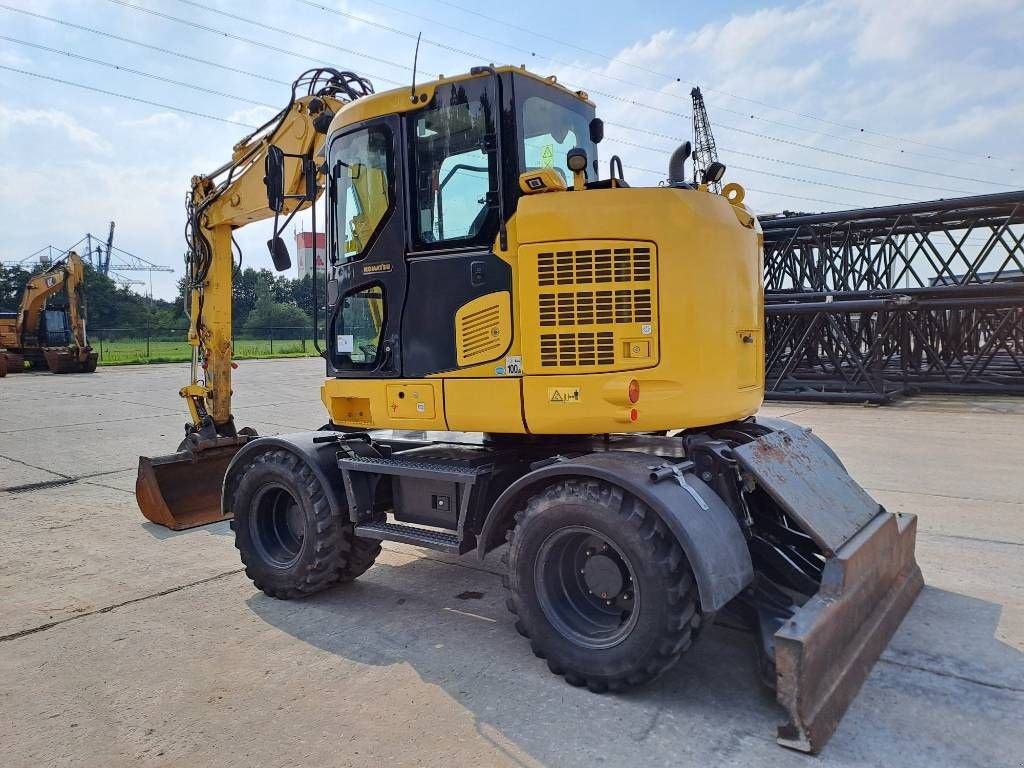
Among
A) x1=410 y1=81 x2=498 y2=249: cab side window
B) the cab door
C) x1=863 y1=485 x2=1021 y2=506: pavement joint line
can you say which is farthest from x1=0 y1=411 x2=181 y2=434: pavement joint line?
x1=863 y1=485 x2=1021 y2=506: pavement joint line

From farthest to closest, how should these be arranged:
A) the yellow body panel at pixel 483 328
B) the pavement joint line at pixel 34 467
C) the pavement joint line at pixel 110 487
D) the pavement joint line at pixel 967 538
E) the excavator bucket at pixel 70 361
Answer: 1. the excavator bucket at pixel 70 361
2. the pavement joint line at pixel 34 467
3. the pavement joint line at pixel 110 487
4. the pavement joint line at pixel 967 538
5. the yellow body panel at pixel 483 328

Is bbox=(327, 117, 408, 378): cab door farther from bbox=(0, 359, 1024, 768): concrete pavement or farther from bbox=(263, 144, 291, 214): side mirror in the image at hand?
bbox=(0, 359, 1024, 768): concrete pavement

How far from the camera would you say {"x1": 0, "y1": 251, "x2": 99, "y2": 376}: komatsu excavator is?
85.4 ft

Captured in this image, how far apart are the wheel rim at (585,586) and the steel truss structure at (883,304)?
13139 millimetres

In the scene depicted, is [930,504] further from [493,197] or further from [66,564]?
[66,564]

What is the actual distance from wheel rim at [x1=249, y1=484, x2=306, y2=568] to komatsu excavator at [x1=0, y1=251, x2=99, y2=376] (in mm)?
24725

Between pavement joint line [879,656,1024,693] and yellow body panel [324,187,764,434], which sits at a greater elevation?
yellow body panel [324,187,764,434]

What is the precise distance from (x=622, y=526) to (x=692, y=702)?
90 centimetres

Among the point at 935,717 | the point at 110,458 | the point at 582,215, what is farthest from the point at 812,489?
the point at 110,458

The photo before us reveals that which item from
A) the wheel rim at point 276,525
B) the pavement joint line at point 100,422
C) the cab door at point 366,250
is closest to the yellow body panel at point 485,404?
the cab door at point 366,250

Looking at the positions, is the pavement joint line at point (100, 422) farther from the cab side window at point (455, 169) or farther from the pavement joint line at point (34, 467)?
the cab side window at point (455, 169)

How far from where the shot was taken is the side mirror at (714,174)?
4463mm

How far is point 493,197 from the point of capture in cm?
424

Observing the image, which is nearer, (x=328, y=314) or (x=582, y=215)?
(x=582, y=215)
